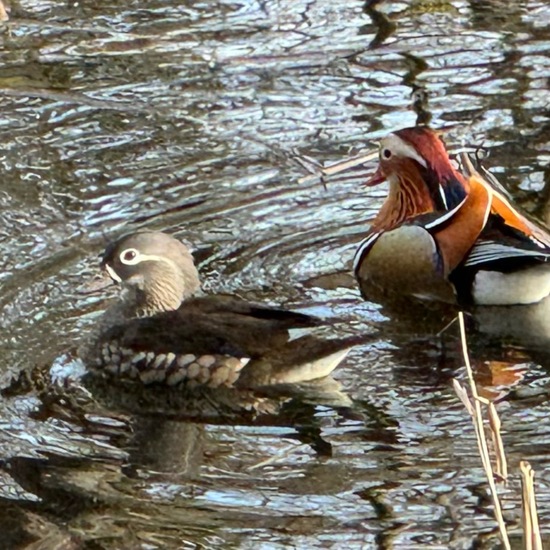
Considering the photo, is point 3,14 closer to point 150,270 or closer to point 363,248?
point 363,248

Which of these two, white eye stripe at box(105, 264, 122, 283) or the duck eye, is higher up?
the duck eye

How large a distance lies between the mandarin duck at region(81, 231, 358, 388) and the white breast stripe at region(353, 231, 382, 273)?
1058mm

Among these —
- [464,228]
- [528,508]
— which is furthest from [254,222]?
[528,508]

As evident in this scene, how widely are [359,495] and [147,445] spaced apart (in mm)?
920

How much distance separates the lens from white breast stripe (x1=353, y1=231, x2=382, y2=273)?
25.5 feet

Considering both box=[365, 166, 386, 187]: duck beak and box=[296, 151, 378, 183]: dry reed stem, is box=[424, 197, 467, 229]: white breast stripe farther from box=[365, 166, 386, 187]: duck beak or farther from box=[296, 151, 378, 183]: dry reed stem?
box=[296, 151, 378, 183]: dry reed stem

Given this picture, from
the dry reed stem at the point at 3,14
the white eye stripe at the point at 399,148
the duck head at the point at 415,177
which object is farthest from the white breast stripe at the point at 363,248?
the dry reed stem at the point at 3,14

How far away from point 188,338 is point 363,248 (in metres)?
1.49

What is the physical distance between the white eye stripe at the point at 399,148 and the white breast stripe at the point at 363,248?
1.59 ft

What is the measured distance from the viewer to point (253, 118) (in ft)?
29.9

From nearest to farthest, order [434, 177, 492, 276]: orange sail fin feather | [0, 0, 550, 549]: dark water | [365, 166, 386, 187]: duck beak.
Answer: [0, 0, 550, 549]: dark water, [434, 177, 492, 276]: orange sail fin feather, [365, 166, 386, 187]: duck beak

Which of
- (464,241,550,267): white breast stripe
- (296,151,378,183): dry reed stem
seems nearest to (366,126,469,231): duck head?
(296,151,378,183): dry reed stem

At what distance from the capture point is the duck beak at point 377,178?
27.1ft

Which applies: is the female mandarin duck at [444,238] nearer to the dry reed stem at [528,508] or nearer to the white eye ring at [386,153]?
→ the white eye ring at [386,153]
